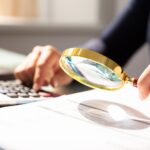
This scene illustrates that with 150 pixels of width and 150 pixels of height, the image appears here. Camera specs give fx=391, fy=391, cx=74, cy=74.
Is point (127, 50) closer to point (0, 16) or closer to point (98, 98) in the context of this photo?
point (98, 98)

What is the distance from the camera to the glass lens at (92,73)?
587 millimetres

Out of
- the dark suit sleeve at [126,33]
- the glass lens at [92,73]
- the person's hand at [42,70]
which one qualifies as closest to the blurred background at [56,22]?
the dark suit sleeve at [126,33]

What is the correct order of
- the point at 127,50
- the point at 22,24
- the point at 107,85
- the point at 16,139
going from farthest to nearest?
1. the point at 22,24
2. the point at 127,50
3. the point at 107,85
4. the point at 16,139

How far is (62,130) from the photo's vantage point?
473mm

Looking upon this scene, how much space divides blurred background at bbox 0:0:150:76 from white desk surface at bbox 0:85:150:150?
1407mm

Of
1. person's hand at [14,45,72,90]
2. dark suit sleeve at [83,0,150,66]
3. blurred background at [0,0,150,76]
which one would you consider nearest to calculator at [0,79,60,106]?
person's hand at [14,45,72,90]

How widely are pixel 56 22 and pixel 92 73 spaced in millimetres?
1409

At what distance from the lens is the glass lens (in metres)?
0.59

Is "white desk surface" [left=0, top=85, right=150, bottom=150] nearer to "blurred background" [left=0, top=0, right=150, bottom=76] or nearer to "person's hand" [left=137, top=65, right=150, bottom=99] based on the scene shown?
"person's hand" [left=137, top=65, right=150, bottom=99]

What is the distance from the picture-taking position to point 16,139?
0.44 meters

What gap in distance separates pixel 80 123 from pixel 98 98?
119 millimetres

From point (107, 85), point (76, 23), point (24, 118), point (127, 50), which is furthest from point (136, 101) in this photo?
point (76, 23)

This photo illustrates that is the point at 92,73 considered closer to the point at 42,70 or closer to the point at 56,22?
the point at 42,70

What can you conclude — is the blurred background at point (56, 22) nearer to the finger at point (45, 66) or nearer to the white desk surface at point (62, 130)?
the finger at point (45, 66)
